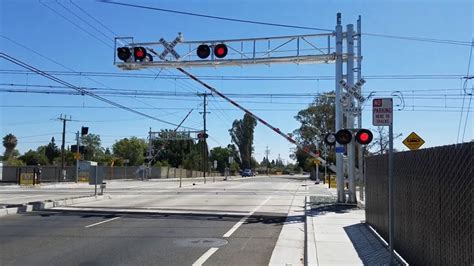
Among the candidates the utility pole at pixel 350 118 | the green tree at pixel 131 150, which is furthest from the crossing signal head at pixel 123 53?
the green tree at pixel 131 150

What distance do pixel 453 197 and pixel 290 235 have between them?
24.5ft

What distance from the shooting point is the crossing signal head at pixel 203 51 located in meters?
21.2

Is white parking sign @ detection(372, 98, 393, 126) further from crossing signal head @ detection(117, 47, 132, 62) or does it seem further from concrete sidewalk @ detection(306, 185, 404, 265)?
crossing signal head @ detection(117, 47, 132, 62)

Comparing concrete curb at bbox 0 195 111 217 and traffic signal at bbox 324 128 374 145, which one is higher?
traffic signal at bbox 324 128 374 145

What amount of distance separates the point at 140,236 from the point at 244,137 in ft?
492

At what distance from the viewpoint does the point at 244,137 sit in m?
163

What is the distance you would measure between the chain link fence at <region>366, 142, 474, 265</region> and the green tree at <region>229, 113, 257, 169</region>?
15026 cm

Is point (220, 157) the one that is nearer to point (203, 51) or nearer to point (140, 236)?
point (203, 51)

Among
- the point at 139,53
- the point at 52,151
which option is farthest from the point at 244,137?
the point at 139,53

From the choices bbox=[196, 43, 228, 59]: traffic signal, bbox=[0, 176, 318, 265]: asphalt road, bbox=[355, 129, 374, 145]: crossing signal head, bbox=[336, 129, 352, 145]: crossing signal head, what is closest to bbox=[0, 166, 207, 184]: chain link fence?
bbox=[196, 43, 228, 59]: traffic signal

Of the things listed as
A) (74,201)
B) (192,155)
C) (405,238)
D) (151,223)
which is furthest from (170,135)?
(405,238)

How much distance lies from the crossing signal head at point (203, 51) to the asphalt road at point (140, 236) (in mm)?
6035

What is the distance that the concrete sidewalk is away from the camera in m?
9.35

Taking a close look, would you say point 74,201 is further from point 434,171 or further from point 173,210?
point 434,171
